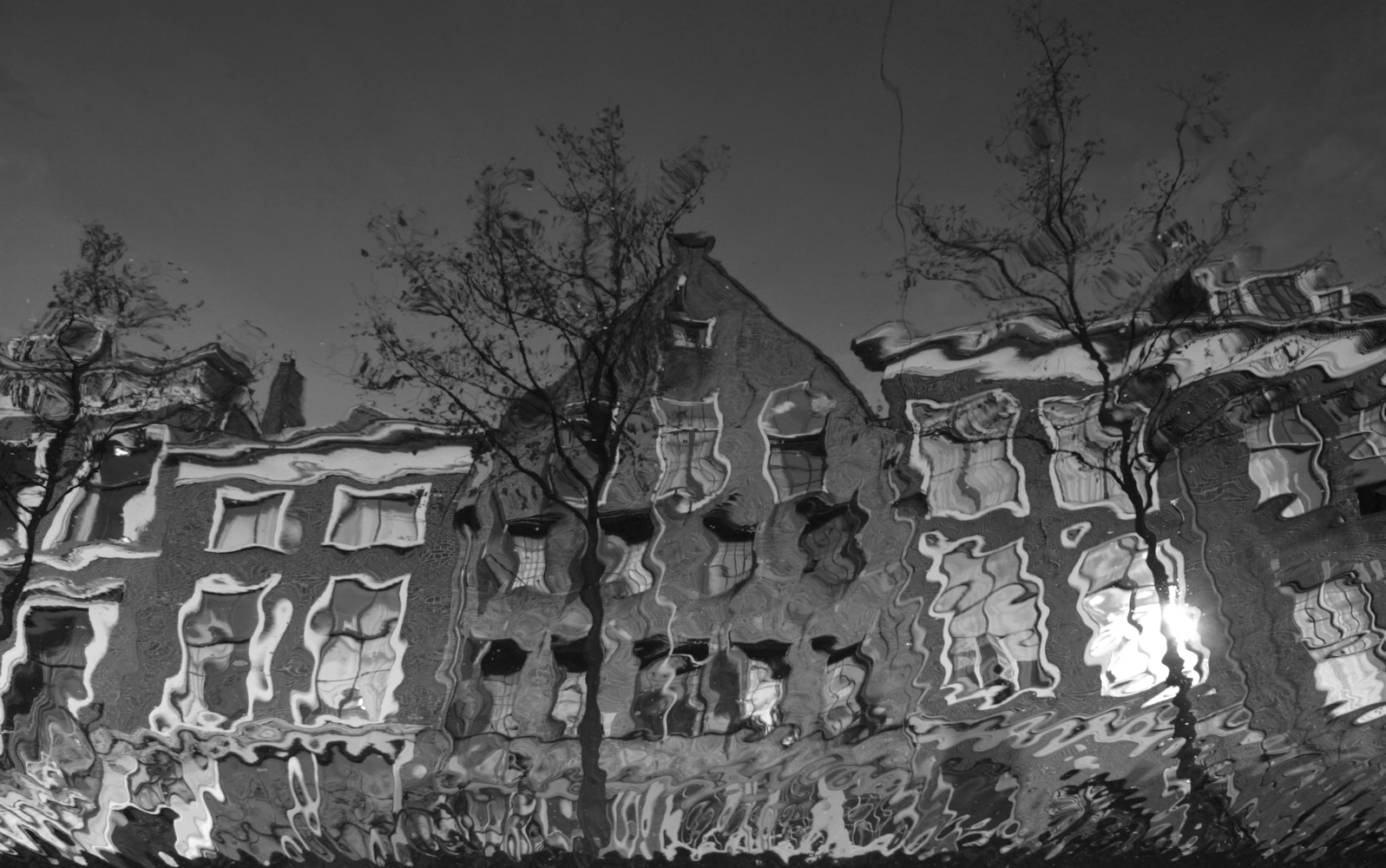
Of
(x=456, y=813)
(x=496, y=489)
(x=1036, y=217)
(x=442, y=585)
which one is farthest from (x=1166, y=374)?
(x=456, y=813)

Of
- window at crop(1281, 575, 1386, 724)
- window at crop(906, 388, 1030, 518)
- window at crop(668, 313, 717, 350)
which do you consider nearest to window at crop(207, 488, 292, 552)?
window at crop(668, 313, 717, 350)

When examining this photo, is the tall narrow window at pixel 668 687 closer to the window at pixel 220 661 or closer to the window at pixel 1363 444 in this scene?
the window at pixel 220 661

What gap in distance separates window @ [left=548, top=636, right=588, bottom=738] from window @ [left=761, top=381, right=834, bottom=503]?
3.10 feet

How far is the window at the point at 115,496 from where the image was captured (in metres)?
3.39

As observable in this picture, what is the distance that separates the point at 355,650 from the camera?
3.23 m

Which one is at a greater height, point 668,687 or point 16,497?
point 16,497

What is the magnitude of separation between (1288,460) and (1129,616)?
870 millimetres

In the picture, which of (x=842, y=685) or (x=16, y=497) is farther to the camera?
(x=16, y=497)

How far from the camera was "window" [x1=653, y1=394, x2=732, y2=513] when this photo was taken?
3.29 m

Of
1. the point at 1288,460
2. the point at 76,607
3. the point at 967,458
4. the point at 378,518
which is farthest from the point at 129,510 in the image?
the point at 1288,460

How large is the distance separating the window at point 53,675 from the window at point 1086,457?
11.8 feet

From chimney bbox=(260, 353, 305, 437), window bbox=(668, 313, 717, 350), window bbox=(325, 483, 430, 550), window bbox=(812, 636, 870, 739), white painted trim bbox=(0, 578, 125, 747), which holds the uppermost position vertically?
window bbox=(668, 313, 717, 350)

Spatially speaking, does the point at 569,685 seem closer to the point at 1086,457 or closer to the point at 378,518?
the point at 378,518

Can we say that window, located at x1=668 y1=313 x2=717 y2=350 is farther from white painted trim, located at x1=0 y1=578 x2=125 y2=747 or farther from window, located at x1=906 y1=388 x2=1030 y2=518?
white painted trim, located at x1=0 y1=578 x2=125 y2=747
